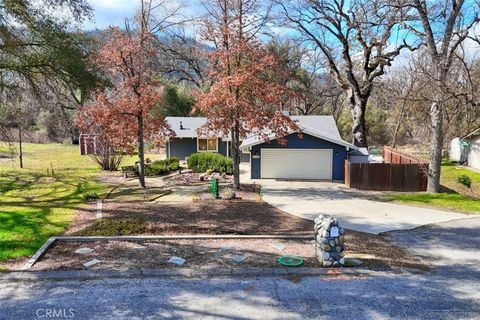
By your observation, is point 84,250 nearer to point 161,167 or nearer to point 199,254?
point 199,254

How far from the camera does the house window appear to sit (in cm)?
2597

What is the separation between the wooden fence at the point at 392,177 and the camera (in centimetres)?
1761

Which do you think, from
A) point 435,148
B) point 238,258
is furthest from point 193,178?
point 238,258

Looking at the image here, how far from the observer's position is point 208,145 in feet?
85.5

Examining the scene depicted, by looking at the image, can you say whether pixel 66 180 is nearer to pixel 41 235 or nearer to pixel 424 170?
pixel 41 235

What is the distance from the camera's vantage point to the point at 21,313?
5441 millimetres

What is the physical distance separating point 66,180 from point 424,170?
709 inches

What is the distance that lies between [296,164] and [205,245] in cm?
1246

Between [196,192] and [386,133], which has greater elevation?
[386,133]

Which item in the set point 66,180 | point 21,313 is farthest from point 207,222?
point 66,180

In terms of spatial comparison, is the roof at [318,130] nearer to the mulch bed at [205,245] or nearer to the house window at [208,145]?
the house window at [208,145]

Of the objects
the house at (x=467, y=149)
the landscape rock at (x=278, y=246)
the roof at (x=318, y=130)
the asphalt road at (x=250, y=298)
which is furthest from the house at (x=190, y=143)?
the asphalt road at (x=250, y=298)

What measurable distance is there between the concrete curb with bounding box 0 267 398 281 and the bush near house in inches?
556

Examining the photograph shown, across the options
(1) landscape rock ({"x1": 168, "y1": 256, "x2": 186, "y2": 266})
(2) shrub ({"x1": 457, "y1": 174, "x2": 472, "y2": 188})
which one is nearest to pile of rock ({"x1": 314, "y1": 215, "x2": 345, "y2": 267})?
(1) landscape rock ({"x1": 168, "y1": 256, "x2": 186, "y2": 266})
